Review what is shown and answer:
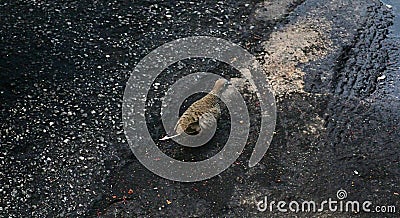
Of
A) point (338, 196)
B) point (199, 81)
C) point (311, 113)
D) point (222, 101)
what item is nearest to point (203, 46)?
point (199, 81)

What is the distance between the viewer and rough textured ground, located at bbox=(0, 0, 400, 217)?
360 cm

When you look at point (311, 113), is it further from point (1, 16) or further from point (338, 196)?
point (1, 16)

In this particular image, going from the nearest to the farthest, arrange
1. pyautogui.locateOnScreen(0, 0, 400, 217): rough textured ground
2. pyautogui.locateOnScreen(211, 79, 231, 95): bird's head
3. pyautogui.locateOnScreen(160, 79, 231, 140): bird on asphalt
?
pyautogui.locateOnScreen(0, 0, 400, 217): rough textured ground → pyautogui.locateOnScreen(160, 79, 231, 140): bird on asphalt → pyautogui.locateOnScreen(211, 79, 231, 95): bird's head

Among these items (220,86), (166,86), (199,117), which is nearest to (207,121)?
(199,117)

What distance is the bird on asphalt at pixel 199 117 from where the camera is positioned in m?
3.86

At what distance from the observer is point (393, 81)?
4.73 metres

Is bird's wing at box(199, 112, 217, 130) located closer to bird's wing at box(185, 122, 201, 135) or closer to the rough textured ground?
bird's wing at box(185, 122, 201, 135)

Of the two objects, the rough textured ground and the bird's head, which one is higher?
the bird's head

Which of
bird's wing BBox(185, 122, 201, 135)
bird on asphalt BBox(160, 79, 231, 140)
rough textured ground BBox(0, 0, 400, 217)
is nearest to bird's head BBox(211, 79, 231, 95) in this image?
bird on asphalt BBox(160, 79, 231, 140)

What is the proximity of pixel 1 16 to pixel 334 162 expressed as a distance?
3.52 m

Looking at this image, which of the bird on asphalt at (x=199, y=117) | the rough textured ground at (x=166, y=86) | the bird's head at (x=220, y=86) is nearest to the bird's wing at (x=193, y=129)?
the bird on asphalt at (x=199, y=117)

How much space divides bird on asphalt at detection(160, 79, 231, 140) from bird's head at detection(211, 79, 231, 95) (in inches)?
3.7

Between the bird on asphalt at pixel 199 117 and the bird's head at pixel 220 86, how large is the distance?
94 millimetres

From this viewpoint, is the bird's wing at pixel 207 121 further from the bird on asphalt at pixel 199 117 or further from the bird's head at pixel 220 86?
the bird's head at pixel 220 86
